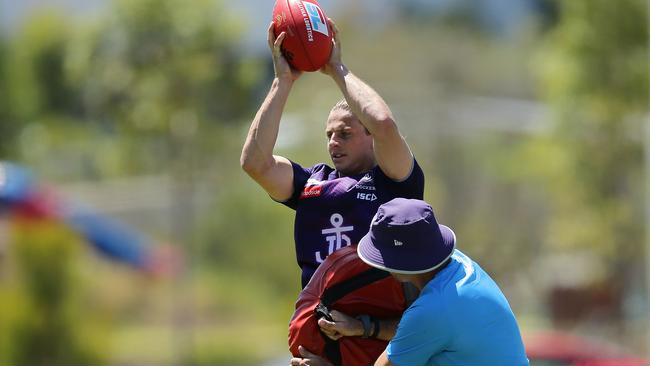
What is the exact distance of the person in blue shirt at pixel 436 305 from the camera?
4809 mm

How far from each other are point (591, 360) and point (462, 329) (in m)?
11.2

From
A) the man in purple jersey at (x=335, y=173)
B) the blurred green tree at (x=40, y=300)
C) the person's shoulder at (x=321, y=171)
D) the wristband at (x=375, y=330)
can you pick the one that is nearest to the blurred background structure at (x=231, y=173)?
the blurred green tree at (x=40, y=300)

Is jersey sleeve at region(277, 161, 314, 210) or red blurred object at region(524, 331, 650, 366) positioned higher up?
jersey sleeve at region(277, 161, 314, 210)

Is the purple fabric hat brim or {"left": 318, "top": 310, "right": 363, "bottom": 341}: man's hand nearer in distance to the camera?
the purple fabric hat brim

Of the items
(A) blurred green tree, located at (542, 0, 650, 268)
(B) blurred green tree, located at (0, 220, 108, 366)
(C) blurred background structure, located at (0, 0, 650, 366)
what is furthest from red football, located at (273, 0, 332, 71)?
(A) blurred green tree, located at (542, 0, 650, 268)

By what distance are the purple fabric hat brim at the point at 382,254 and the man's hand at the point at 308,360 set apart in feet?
1.99

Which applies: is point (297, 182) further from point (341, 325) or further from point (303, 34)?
point (341, 325)

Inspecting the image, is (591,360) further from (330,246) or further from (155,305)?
(330,246)

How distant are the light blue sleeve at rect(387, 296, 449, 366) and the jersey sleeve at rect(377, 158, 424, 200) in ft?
2.60

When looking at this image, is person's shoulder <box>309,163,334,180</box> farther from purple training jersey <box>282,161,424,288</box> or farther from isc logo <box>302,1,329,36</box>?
isc logo <box>302,1,329,36</box>

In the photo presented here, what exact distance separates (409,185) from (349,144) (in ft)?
1.31

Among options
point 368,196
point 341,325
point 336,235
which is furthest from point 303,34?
point 341,325

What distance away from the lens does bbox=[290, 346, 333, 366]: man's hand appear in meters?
5.32

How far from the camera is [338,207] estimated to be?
559 cm
